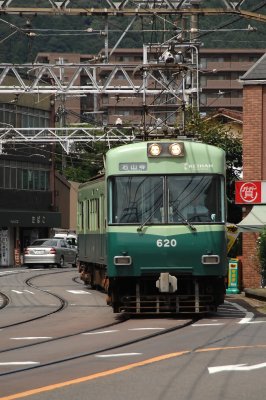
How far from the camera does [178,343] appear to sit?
17.4 m

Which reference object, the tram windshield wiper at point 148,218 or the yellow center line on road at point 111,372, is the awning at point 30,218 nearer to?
the tram windshield wiper at point 148,218

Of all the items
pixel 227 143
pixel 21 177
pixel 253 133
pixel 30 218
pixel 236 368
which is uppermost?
pixel 21 177

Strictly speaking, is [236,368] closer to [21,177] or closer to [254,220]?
[254,220]

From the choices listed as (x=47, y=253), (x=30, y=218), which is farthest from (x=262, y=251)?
(x=30, y=218)

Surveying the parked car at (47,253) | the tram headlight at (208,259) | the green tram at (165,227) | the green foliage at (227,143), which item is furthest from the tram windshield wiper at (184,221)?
the parked car at (47,253)

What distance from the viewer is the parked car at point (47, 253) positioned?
2338 inches

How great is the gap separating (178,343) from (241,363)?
10.1ft

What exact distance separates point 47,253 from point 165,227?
3716 cm

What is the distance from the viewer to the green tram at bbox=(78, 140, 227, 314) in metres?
22.7

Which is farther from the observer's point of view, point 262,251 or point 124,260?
point 262,251

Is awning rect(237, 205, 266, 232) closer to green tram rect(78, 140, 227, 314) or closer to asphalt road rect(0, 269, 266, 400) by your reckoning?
asphalt road rect(0, 269, 266, 400)

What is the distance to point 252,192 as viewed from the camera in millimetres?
37312

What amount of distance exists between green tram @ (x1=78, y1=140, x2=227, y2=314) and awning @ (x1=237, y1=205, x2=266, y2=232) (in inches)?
455

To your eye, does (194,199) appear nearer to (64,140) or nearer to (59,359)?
(59,359)
